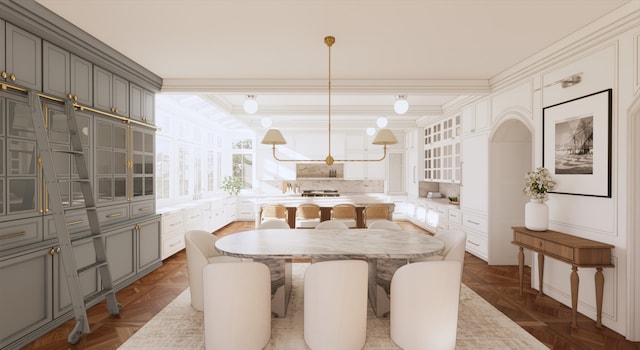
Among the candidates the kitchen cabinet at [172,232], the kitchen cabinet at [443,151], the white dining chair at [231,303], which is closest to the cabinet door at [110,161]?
the kitchen cabinet at [172,232]

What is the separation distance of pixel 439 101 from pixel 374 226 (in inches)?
150

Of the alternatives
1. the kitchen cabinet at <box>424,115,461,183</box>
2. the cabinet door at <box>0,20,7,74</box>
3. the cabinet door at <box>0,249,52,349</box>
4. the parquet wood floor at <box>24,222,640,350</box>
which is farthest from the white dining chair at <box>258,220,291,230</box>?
the kitchen cabinet at <box>424,115,461,183</box>

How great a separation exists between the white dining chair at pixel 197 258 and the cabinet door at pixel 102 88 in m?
1.88

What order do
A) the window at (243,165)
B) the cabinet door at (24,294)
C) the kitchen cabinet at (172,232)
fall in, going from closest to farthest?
the cabinet door at (24,294) < the kitchen cabinet at (172,232) < the window at (243,165)

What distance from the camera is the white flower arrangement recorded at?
3.50 metres

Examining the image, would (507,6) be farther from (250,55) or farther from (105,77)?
(105,77)

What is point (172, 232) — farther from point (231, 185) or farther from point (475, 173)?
point (475, 173)

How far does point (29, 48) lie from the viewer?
277cm

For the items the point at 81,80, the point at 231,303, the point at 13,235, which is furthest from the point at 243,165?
the point at 231,303

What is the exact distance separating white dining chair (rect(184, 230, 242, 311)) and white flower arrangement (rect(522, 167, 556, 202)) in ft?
11.1

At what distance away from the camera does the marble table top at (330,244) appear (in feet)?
8.73

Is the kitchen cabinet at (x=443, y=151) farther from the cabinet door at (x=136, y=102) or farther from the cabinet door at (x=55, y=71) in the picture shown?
the cabinet door at (x=55, y=71)

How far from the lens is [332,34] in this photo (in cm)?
327

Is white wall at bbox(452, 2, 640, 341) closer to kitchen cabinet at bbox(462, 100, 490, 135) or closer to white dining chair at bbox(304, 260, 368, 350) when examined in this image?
kitchen cabinet at bbox(462, 100, 490, 135)
